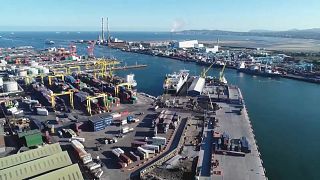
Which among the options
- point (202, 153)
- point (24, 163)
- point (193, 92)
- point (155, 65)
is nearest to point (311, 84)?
point (193, 92)

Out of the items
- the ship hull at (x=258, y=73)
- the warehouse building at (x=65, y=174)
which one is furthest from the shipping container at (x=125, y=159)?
the ship hull at (x=258, y=73)

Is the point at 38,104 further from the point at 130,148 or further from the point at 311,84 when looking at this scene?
the point at 311,84

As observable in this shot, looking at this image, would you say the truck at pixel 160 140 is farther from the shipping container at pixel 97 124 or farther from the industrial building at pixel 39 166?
the industrial building at pixel 39 166

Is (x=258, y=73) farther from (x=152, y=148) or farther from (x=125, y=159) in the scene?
(x=125, y=159)

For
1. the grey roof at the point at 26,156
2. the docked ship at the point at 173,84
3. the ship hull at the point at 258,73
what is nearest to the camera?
the grey roof at the point at 26,156

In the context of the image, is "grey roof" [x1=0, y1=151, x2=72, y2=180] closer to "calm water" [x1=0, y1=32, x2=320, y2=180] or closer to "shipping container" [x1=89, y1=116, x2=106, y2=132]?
"shipping container" [x1=89, y1=116, x2=106, y2=132]

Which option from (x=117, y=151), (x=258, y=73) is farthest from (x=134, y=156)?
(x=258, y=73)
